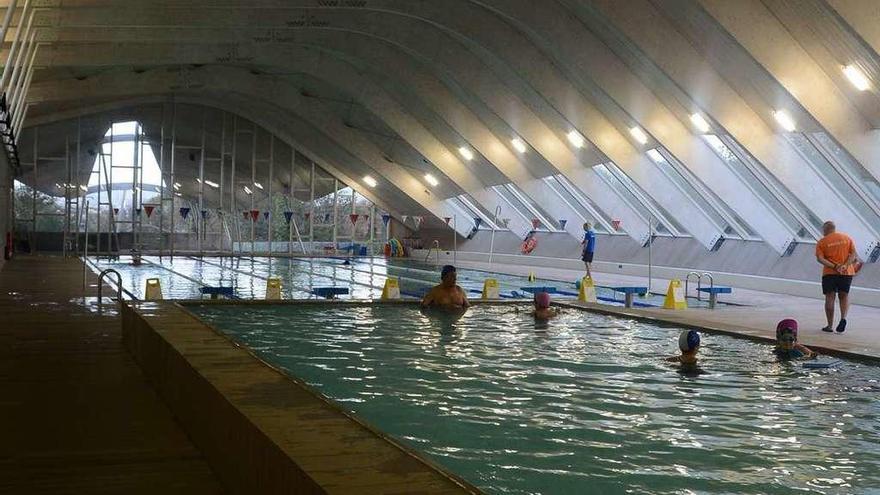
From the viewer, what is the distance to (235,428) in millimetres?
3965

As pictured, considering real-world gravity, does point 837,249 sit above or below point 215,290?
above

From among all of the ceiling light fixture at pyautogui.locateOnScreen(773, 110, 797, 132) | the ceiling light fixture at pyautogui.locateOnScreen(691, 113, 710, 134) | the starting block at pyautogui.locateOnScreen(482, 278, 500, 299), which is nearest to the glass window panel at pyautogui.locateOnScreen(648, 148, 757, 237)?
the ceiling light fixture at pyautogui.locateOnScreen(691, 113, 710, 134)

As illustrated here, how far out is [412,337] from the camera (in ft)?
31.1

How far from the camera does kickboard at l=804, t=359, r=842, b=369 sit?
25.5ft

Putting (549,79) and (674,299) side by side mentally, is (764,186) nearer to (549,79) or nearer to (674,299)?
(549,79)

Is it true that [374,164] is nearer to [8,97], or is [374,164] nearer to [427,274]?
[427,274]

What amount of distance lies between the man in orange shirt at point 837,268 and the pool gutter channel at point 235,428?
7094 mm

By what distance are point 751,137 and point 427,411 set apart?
462 inches

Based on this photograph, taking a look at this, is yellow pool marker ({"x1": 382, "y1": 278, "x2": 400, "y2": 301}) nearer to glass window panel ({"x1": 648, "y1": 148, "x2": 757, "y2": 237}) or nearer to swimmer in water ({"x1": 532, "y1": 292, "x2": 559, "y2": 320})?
swimmer in water ({"x1": 532, "y1": 292, "x2": 559, "y2": 320})

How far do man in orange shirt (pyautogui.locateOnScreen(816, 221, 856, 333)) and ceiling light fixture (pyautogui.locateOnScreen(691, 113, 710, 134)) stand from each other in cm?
652

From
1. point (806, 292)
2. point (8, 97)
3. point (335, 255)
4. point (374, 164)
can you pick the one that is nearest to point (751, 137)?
point (806, 292)

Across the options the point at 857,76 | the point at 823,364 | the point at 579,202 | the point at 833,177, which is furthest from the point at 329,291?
the point at 579,202

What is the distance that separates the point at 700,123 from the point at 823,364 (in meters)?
10.5

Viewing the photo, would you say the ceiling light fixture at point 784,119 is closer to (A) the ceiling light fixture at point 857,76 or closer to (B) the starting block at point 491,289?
(A) the ceiling light fixture at point 857,76
